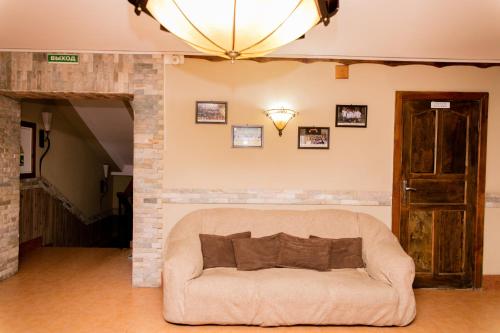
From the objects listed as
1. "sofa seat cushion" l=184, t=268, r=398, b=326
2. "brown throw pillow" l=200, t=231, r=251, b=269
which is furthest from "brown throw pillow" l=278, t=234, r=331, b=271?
"brown throw pillow" l=200, t=231, r=251, b=269

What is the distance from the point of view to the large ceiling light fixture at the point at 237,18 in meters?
1.37

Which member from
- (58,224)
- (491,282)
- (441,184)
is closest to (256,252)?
(441,184)

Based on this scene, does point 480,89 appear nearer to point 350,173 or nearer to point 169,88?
point 350,173

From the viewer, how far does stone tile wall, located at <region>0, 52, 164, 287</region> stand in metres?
3.73

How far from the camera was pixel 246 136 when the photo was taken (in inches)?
152

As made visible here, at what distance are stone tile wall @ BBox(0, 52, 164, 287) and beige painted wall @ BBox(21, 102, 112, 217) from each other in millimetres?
1432

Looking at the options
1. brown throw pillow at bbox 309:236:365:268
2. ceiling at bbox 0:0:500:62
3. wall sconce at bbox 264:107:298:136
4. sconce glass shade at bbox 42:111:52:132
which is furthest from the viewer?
sconce glass shade at bbox 42:111:52:132

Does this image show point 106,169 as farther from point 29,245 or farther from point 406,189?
point 406,189

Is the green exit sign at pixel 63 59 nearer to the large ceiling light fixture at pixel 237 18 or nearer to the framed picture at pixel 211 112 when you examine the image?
the framed picture at pixel 211 112

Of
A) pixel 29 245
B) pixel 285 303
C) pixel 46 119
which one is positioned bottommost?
pixel 29 245

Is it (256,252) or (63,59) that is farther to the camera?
(63,59)

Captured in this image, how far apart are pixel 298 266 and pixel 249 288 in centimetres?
60

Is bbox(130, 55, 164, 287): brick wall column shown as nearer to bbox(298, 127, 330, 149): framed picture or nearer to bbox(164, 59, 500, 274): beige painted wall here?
bbox(164, 59, 500, 274): beige painted wall

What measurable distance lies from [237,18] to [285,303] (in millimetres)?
2297
